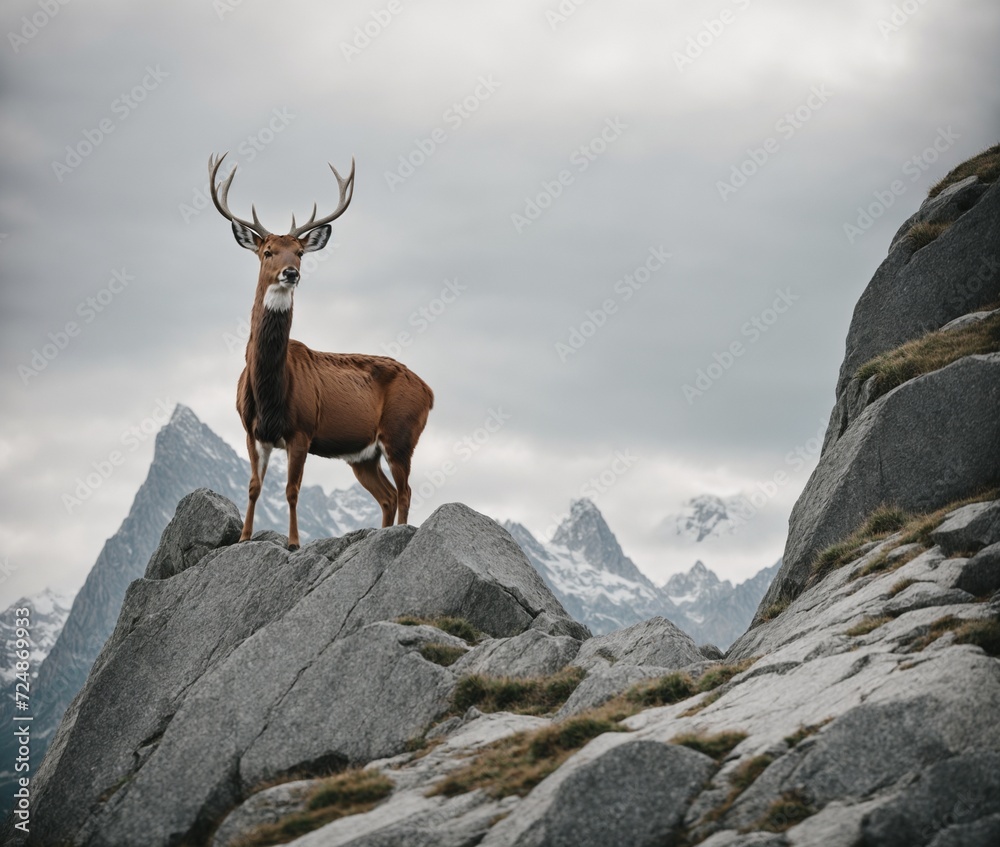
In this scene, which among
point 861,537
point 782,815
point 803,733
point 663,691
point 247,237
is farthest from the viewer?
point 247,237

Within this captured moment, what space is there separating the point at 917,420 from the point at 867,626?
20.7ft

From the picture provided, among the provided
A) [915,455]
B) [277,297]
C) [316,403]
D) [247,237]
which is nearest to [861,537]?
[915,455]

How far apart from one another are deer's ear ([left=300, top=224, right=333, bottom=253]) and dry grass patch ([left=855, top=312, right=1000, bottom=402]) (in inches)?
470

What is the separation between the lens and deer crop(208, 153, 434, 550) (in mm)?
A: 21906

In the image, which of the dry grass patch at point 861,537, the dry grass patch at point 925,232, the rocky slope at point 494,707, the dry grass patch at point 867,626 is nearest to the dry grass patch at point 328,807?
the rocky slope at point 494,707

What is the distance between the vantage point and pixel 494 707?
1570 cm

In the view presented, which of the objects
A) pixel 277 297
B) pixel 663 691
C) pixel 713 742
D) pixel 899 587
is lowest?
pixel 713 742

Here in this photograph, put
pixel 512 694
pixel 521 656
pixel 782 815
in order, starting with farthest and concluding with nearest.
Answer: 1. pixel 521 656
2. pixel 512 694
3. pixel 782 815

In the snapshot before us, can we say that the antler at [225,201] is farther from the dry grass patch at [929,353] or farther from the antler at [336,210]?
the dry grass patch at [929,353]

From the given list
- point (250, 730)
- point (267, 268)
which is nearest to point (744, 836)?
point (250, 730)

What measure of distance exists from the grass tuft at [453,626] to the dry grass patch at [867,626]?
282 inches

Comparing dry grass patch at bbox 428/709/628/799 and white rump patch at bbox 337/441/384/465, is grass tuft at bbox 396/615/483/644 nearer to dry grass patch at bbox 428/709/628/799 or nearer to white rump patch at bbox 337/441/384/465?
dry grass patch at bbox 428/709/628/799

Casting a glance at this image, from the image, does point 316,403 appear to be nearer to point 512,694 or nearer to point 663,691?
point 512,694

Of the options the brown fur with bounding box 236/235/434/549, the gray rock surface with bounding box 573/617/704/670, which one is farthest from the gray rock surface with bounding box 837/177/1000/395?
the brown fur with bounding box 236/235/434/549
